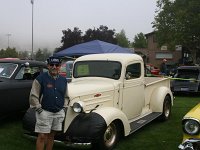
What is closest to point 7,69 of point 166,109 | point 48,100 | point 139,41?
point 48,100

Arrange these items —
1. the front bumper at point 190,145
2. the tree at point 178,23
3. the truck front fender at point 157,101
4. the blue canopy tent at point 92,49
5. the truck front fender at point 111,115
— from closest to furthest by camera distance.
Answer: the front bumper at point 190,145 < the truck front fender at point 111,115 < the truck front fender at point 157,101 < the blue canopy tent at point 92,49 < the tree at point 178,23

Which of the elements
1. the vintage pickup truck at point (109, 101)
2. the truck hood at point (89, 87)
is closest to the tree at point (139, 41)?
the vintage pickup truck at point (109, 101)

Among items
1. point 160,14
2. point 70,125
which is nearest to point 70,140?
point 70,125

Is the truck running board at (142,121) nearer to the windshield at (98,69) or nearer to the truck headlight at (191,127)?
the windshield at (98,69)

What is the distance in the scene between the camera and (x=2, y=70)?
884 cm

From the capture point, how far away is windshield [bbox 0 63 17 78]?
8.68 meters

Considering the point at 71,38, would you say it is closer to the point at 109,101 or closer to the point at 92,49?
the point at 92,49

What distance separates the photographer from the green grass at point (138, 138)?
701 centimetres

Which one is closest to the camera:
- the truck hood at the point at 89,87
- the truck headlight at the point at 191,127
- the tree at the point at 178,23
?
the truck headlight at the point at 191,127

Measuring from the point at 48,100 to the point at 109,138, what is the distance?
72.2 inches

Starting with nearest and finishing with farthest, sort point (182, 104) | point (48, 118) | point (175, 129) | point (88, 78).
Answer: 1. point (48, 118)
2. point (88, 78)
3. point (175, 129)
4. point (182, 104)

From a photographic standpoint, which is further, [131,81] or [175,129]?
[175,129]

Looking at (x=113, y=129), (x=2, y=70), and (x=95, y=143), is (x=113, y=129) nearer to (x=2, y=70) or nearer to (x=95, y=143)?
(x=95, y=143)

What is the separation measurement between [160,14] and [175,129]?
111ft
